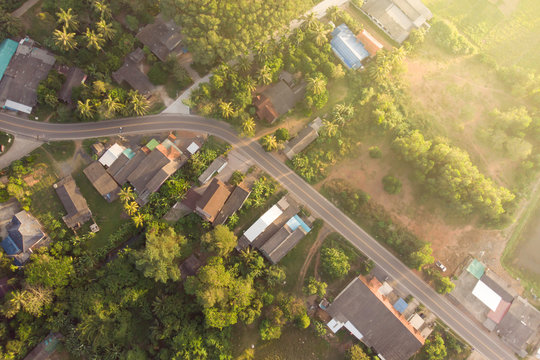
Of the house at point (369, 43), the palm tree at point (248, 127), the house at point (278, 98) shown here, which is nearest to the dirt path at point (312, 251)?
the palm tree at point (248, 127)

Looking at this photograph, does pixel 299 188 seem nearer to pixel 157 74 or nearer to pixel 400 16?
pixel 157 74

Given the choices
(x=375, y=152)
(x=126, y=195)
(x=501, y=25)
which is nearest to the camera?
(x=126, y=195)

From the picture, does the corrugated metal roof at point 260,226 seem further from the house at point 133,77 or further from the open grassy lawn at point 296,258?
the house at point 133,77

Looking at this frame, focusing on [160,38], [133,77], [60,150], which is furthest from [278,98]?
[60,150]

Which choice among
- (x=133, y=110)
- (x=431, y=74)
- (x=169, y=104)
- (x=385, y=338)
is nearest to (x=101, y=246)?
(x=133, y=110)

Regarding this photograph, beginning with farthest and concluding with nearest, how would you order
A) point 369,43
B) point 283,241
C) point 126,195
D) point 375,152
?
point 369,43 < point 375,152 < point 283,241 < point 126,195

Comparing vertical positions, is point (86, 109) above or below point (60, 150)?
above

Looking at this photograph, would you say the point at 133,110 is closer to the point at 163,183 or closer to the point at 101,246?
the point at 163,183

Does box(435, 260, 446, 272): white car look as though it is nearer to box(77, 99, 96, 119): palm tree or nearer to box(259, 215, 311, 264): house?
box(259, 215, 311, 264): house

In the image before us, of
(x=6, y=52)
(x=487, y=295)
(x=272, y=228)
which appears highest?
(x=487, y=295)
